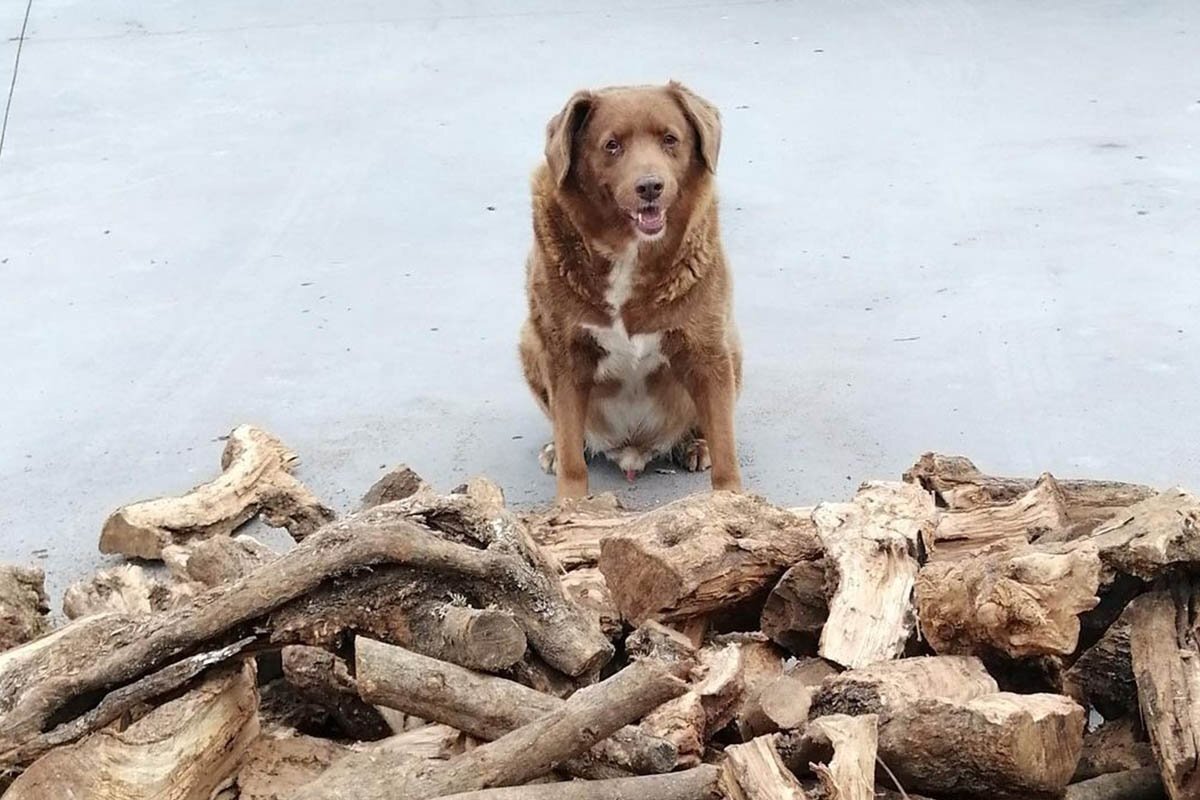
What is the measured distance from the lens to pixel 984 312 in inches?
173

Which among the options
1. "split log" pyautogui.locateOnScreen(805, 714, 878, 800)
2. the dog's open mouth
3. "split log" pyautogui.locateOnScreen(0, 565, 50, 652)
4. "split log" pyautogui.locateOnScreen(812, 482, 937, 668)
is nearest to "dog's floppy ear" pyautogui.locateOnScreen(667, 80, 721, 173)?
the dog's open mouth

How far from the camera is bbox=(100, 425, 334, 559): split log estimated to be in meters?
3.12

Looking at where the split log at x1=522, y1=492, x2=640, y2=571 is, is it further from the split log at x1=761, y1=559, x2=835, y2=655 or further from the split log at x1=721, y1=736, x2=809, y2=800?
the split log at x1=721, y1=736, x2=809, y2=800

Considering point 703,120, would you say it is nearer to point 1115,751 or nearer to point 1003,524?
point 1003,524

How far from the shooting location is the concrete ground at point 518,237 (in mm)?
3881

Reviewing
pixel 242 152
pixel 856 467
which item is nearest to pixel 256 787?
pixel 856 467

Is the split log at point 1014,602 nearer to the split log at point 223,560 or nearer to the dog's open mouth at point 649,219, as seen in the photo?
the split log at point 223,560

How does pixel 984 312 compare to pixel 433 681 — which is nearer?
pixel 433 681

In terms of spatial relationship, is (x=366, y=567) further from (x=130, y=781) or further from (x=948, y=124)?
(x=948, y=124)

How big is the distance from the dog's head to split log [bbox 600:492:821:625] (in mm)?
1174

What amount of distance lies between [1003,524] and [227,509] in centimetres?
184

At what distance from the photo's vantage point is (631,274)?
3643 millimetres

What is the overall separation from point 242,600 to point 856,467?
2.03 metres

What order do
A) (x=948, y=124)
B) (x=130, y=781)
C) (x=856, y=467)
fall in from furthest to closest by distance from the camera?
(x=948, y=124), (x=856, y=467), (x=130, y=781)
